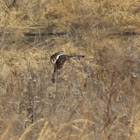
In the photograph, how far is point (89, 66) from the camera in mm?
6098

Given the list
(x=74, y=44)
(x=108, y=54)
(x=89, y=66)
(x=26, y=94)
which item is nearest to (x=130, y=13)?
(x=74, y=44)

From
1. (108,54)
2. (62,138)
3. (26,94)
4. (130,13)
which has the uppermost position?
(130,13)

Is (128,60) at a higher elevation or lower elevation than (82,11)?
lower

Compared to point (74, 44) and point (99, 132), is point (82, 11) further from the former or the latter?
point (99, 132)

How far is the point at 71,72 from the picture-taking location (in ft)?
17.6

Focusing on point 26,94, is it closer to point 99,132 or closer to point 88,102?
point 88,102

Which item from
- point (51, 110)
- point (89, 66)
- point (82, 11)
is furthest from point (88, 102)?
point (82, 11)

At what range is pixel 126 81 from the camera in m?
4.82

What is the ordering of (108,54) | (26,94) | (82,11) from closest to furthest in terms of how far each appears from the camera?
(26,94), (108,54), (82,11)

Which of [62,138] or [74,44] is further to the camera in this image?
[74,44]

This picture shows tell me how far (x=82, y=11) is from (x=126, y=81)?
3.10 metres

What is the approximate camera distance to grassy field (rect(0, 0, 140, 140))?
3971mm

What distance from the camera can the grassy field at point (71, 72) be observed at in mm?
3971

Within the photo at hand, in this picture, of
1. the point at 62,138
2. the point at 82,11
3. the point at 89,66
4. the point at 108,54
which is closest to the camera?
the point at 62,138
